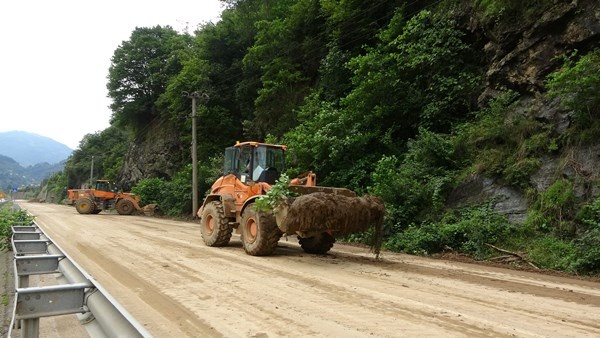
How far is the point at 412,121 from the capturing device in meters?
16.3

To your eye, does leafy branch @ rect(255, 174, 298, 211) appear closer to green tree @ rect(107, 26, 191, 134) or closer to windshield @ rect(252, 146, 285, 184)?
windshield @ rect(252, 146, 285, 184)

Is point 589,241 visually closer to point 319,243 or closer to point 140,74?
point 319,243

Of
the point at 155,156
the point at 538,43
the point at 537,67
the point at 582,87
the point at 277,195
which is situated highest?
the point at 538,43

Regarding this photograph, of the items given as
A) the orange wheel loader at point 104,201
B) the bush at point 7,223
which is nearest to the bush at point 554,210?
the bush at point 7,223

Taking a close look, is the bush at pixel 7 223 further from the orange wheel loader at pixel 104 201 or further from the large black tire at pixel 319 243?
the orange wheel loader at pixel 104 201

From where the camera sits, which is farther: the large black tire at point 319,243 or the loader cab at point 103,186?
the loader cab at point 103,186

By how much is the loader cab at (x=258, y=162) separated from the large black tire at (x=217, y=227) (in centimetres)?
112

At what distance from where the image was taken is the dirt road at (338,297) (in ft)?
15.5

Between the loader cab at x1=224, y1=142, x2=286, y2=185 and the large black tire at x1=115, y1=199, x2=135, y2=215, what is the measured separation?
21.1 meters

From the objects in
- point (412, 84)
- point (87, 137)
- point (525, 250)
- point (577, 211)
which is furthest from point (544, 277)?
point (87, 137)

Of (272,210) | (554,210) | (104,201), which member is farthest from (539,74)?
(104,201)

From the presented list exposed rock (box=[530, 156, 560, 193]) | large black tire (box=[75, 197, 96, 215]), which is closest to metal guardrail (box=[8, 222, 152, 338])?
exposed rock (box=[530, 156, 560, 193])

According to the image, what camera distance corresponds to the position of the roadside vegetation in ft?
33.7

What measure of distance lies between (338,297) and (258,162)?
5847 mm
